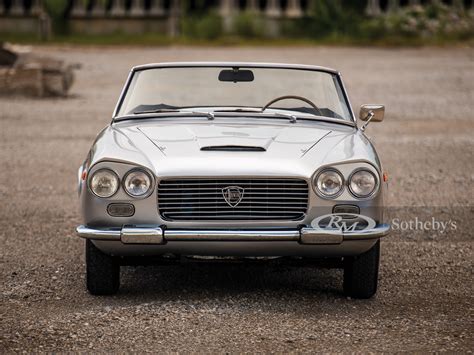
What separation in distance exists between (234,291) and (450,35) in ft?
109

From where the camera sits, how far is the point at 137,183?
6.14m

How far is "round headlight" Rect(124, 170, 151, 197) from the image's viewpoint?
241 inches

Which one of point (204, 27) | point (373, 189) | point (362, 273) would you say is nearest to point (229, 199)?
point (373, 189)

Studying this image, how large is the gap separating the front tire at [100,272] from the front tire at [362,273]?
1328 mm

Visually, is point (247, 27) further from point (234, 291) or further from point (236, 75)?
point (234, 291)

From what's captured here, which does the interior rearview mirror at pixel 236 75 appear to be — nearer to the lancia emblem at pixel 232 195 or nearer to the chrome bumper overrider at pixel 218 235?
the lancia emblem at pixel 232 195

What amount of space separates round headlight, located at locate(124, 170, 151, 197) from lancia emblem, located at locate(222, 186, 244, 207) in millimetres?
428

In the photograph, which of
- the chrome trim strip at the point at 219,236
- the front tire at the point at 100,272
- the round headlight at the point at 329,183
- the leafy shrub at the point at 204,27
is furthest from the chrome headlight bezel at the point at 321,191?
the leafy shrub at the point at 204,27

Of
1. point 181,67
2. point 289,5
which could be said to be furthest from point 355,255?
point 289,5

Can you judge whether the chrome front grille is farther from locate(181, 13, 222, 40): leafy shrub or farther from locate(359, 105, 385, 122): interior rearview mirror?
locate(181, 13, 222, 40): leafy shrub

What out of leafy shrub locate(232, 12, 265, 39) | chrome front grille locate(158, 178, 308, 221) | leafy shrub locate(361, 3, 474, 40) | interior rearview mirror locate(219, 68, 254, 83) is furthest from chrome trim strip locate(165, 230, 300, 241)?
leafy shrub locate(232, 12, 265, 39)

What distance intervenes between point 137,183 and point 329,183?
106 centimetres

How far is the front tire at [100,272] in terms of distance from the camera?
20.7ft

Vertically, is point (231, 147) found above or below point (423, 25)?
above
